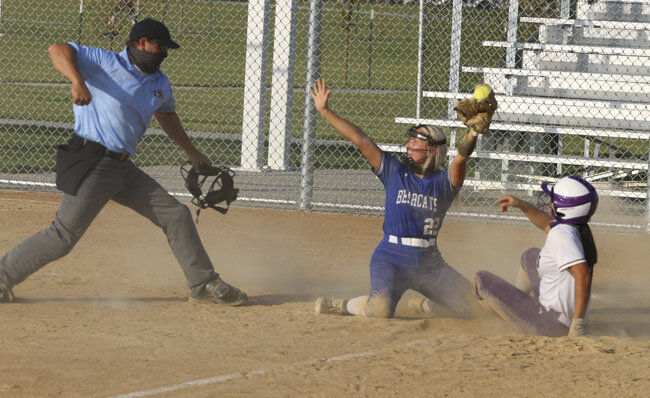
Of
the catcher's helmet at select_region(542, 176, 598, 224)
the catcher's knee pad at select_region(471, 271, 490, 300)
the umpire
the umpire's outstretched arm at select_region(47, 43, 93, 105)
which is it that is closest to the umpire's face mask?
the umpire

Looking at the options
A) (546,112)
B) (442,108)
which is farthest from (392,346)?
(442,108)

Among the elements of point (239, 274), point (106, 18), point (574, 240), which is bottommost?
point (239, 274)

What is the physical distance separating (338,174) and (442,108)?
2889 mm

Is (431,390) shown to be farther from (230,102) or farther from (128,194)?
(230,102)

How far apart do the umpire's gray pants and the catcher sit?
0.94m

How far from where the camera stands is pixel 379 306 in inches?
248

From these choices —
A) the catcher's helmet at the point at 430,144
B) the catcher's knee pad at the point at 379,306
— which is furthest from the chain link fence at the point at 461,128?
the catcher's knee pad at the point at 379,306

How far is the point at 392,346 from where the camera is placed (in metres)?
5.64

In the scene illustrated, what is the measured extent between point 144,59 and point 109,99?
13.6 inches

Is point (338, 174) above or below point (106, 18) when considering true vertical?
below

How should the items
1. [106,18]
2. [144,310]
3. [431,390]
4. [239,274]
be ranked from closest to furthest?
[431,390] → [144,310] → [239,274] → [106,18]

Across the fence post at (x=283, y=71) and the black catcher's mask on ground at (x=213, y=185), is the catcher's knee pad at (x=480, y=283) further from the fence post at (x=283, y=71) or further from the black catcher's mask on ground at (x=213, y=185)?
the fence post at (x=283, y=71)

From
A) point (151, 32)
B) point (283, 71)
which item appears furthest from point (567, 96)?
point (151, 32)

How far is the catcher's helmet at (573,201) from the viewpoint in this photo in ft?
19.1
